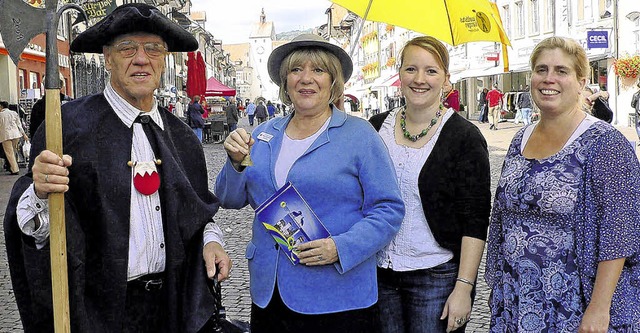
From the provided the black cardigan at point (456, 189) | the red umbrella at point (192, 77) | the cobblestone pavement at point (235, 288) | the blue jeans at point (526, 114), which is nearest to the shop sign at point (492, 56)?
the blue jeans at point (526, 114)

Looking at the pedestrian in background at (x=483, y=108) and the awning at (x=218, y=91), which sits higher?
the awning at (x=218, y=91)

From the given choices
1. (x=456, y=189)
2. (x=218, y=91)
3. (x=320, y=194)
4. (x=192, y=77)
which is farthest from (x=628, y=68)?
(x=320, y=194)

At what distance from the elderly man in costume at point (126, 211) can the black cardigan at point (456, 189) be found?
859 mm

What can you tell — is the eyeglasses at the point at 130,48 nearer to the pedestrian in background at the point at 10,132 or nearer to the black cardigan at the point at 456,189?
the black cardigan at the point at 456,189

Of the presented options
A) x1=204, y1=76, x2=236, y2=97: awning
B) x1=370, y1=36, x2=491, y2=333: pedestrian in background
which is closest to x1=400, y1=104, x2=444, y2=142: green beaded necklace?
x1=370, y1=36, x2=491, y2=333: pedestrian in background

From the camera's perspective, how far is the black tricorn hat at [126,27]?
263 centimetres

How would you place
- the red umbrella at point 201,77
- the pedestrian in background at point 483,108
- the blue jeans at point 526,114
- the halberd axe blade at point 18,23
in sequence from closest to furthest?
the halberd axe blade at point 18,23 → the blue jeans at point 526,114 → the red umbrella at point 201,77 → the pedestrian in background at point 483,108

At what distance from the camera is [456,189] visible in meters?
2.95

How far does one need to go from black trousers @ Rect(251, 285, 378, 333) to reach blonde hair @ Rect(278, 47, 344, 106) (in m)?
0.84

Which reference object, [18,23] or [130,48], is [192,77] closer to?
[130,48]

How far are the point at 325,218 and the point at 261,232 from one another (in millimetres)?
281

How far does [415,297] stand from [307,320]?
1.57 feet

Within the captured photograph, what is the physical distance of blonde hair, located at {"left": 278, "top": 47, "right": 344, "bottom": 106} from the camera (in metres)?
2.87

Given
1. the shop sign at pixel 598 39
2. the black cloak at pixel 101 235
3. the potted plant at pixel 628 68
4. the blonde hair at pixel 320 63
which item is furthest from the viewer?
the shop sign at pixel 598 39
